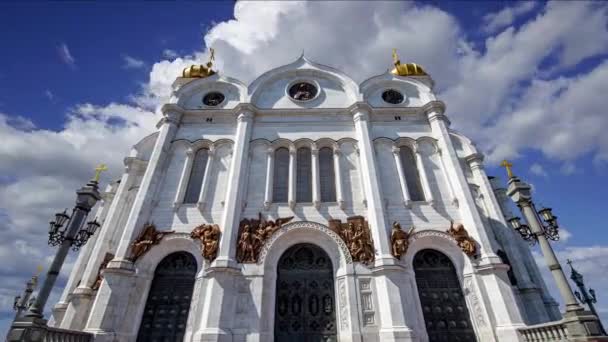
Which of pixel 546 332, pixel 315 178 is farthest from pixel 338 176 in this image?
pixel 546 332

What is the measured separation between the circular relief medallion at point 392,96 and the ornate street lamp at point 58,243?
1556 centimetres

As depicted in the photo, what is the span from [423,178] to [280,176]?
7.21m

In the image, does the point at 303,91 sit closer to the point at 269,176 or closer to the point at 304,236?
A: the point at 269,176

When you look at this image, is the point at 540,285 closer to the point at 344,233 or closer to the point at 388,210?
the point at 388,210

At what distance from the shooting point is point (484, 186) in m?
15.4

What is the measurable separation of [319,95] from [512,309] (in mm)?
13849

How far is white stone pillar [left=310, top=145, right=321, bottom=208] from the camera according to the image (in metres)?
13.8

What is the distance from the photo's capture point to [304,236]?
13.0m

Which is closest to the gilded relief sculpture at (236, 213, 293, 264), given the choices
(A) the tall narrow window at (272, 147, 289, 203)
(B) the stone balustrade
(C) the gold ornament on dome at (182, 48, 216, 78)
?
(A) the tall narrow window at (272, 147, 289, 203)

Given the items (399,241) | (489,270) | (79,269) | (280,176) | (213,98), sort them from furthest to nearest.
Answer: (213,98), (280,176), (79,269), (399,241), (489,270)

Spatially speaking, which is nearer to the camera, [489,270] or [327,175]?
[489,270]

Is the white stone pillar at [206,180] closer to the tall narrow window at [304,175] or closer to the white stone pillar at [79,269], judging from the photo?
the tall narrow window at [304,175]

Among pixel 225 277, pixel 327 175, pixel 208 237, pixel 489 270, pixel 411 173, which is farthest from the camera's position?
pixel 411 173

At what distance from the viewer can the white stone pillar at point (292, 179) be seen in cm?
1366
